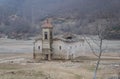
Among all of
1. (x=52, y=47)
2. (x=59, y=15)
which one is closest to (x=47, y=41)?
(x=52, y=47)

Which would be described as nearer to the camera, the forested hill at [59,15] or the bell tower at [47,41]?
the bell tower at [47,41]

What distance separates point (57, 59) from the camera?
161ft

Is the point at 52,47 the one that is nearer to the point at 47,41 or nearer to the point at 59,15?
the point at 47,41

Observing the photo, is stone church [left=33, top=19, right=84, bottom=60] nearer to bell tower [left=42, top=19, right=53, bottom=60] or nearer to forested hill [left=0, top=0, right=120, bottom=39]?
bell tower [left=42, top=19, right=53, bottom=60]

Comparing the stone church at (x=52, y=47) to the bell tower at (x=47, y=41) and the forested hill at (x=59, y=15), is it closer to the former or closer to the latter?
the bell tower at (x=47, y=41)

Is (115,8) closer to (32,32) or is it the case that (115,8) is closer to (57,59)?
(32,32)

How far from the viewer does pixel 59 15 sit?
139m

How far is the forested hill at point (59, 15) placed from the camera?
118 metres

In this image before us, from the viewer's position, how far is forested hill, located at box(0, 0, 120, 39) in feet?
388

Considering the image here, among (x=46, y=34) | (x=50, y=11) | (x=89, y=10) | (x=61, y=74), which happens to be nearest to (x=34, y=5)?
(x=50, y=11)

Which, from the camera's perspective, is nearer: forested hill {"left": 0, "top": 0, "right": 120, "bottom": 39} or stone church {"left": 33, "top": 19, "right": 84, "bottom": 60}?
stone church {"left": 33, "top": 19, "right": 84, "bottom": 60}

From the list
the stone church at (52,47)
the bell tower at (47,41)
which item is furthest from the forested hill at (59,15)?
the bell tower at (47,41)

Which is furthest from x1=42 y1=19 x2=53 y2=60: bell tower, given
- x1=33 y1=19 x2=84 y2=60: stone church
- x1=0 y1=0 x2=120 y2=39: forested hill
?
x1=0 y1=0 x2=120 y2=39: forested hill

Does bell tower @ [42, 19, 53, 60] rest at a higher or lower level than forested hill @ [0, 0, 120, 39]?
lower
